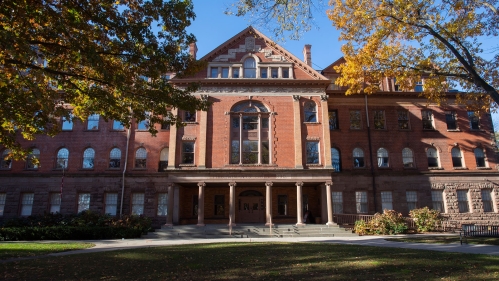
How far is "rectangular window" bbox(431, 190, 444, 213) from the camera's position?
2927 centimetres

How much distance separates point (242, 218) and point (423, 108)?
19.5m

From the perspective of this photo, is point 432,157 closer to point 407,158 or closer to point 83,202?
point 407,158

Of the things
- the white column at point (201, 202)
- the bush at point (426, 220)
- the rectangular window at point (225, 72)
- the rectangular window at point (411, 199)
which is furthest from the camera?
the rectangular window at point (411, 199)

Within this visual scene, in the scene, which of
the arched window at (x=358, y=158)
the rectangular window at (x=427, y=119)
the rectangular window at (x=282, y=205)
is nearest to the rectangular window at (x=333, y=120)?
the arched window at (x=358, y=158)

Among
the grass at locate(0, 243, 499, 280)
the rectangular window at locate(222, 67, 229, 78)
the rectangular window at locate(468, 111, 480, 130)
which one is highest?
the rectangular window at locate(222, 67, 229, 78)

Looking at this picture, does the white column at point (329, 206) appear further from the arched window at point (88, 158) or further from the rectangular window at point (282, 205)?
the arched window at point (88, 158)

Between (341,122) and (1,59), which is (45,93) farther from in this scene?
(341,122)

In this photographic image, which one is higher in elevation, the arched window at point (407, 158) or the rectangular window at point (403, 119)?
the rectangular window at point (403, 119)

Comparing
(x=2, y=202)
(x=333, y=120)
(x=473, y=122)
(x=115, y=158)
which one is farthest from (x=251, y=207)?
(x=473, y=122)

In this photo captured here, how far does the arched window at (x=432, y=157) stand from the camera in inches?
1196

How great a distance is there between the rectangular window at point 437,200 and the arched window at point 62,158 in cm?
3176

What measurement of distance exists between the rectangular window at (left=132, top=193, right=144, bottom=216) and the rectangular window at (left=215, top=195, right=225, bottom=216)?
6156 millimetres

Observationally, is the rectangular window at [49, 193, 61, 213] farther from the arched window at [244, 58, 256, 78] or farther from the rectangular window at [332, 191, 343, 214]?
the rectangular window at [332, 191, 343, 214]

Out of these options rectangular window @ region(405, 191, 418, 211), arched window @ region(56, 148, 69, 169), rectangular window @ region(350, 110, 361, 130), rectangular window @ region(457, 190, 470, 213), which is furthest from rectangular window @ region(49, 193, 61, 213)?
rectangular window @ region(457, 190, 470, 213)
